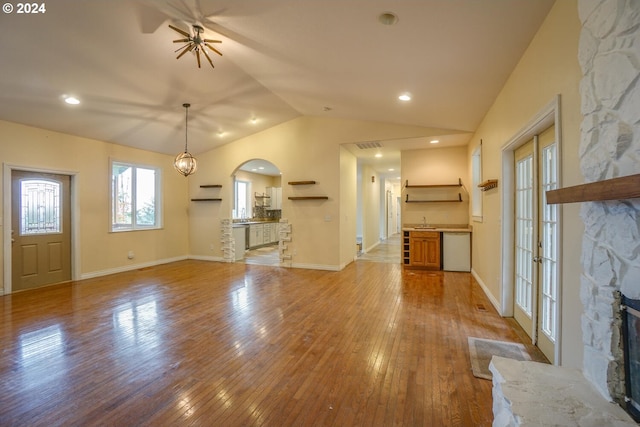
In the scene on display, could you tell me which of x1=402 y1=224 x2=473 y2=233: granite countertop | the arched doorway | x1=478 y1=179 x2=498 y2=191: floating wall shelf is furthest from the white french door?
the arched doorway

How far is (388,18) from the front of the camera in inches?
102

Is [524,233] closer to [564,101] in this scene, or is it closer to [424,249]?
[564,101]

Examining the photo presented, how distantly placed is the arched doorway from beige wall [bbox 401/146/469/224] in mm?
4028

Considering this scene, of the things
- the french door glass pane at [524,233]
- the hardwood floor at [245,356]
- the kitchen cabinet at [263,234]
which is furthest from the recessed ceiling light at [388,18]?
the kitchen cabinet at [263,234]

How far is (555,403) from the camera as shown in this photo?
135cm

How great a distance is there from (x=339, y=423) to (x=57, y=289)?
18.3ft

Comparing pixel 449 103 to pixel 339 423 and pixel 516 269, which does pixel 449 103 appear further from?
pixel 339 423

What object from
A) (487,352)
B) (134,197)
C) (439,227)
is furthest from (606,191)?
(134,197)

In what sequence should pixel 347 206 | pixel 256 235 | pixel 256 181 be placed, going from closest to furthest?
pixel 347 206
pixel 256 235
pixel 256 181

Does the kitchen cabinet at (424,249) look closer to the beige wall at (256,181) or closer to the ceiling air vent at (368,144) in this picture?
the ceiling air vent at (368,144)

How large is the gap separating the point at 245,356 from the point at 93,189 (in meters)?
5.34

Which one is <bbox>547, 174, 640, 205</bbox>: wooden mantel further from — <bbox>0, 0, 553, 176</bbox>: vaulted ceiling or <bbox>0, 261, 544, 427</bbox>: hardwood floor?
<bbox>0, 0, 553, 176</bbox>: vaulted ceiling

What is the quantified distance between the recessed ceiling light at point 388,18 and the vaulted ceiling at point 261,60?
0.04 metres

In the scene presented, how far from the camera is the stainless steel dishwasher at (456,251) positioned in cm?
623
